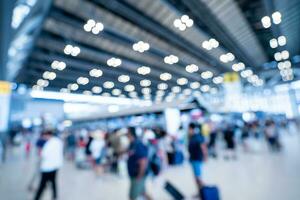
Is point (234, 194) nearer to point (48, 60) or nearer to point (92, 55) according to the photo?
point (92, 55)

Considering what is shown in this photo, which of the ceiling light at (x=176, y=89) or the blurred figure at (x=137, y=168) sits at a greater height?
the ceiling light at (x=176, y=89)

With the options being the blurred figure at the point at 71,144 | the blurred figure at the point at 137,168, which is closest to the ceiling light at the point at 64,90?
the blurred figure at the point at 71,144

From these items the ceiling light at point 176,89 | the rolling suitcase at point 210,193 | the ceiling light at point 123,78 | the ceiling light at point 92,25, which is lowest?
the rolling suitcase at point 210,193

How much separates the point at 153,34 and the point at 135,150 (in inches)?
445

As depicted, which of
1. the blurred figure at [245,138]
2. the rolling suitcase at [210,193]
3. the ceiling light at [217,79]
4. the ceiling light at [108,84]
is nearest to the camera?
the rolling suitcase at [210,193]

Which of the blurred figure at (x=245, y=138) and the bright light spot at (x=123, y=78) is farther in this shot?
the bright light spot at (x=123, y=78)

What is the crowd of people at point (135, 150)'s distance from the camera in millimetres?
4464

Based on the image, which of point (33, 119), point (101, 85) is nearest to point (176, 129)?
point (101, 85)

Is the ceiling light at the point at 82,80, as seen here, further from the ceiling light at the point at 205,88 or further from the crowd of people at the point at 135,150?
the ceiling light at the point at 205,88

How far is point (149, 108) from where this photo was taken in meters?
18.3

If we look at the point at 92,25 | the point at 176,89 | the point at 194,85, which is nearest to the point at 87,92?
the point at 176,89

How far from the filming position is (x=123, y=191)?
635 cm

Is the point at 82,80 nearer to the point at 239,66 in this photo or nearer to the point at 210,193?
the point at 239,66

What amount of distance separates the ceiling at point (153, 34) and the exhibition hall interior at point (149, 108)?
0.08m
